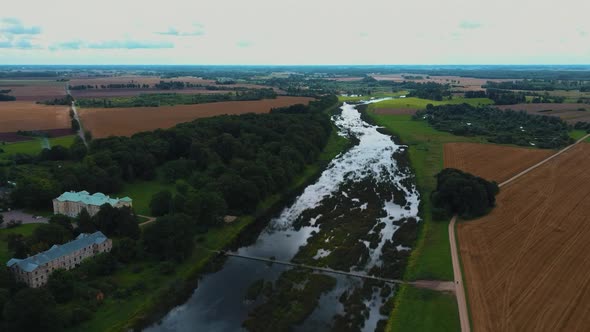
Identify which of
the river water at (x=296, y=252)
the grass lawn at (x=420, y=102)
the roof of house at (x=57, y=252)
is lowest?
the river water at (x=296, y=252)

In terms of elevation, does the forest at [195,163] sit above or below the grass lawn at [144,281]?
above

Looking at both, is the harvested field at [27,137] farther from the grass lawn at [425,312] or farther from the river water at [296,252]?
the grass lawn at [425,312]

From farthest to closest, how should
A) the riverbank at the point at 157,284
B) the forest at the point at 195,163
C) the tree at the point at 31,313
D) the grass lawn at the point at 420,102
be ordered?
the grass lawn at the point at 420,102
the forest at the point at 195,163
the riverbank at the point at 157,284
the tree at the point at 31,313

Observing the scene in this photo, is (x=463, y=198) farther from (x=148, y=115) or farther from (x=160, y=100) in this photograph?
(x=160, y=100)

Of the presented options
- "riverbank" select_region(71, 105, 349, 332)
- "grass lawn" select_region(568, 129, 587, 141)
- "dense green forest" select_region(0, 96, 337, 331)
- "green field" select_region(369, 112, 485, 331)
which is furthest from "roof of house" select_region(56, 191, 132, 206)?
"grass lawn" select_region(568, 129, 587, 141)

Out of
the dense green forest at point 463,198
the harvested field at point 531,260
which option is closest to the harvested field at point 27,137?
the dense green forest at point 463,198

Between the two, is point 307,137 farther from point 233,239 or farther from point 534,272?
point 534,272

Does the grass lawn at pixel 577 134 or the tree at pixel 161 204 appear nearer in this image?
the tree at pixel 161 204
